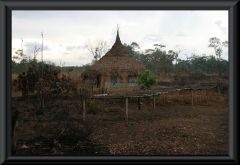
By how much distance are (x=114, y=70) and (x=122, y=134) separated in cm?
770

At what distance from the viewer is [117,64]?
12555 mm

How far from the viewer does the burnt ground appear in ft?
12.4

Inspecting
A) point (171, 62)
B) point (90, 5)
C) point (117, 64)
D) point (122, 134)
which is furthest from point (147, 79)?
point (171, 62)

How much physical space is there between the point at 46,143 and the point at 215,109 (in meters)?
6.27

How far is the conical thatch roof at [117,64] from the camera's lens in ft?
40.0

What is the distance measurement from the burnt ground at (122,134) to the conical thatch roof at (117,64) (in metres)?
5.10

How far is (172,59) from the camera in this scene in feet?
70.9

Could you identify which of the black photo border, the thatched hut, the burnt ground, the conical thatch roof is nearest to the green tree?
the burnt ground

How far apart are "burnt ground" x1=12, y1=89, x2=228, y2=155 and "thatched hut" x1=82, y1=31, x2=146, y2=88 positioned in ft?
15.4

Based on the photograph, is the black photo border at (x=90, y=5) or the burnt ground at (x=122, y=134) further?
the burnt ground at (x=122, y=134)

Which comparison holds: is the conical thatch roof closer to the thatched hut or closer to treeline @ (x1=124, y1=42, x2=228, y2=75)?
the thatched hut

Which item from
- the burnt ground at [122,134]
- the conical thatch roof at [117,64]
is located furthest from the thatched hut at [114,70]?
the burnt ground at [122,134]

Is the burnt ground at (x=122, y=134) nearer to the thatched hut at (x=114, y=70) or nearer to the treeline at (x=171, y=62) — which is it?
the thatched hut at (x=114, y=70)

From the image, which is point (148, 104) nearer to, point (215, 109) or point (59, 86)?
point (215, 109)
